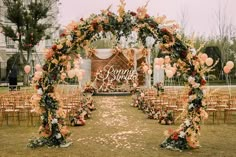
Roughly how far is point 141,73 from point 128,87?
2357 mm

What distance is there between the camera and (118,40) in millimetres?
11344

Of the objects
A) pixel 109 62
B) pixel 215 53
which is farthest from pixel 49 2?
pixel 215 53

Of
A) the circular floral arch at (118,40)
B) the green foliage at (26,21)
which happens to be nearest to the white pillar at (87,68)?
the green foliage at (26,21)

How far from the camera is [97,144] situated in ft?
37.8

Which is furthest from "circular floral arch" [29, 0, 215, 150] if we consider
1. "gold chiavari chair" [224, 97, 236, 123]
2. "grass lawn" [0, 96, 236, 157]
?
"gold chiavari chair" [224, 97, 236, 123]

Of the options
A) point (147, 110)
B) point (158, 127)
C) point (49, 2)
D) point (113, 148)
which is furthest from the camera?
point (49, 2)

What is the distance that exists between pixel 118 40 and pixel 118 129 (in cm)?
390

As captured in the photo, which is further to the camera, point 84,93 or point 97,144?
point 84,93

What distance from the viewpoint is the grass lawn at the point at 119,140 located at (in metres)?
10.4

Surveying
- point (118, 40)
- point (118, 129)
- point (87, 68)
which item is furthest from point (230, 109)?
point (87, 68)

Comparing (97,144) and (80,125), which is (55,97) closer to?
(97,144)

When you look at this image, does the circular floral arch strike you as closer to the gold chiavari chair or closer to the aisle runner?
the aisle runner

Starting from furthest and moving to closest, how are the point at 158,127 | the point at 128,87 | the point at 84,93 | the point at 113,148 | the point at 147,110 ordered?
the point at 128,87 < the point at 84,93 < the point at 147,110 < the point at 158,127 < the point at 113,148

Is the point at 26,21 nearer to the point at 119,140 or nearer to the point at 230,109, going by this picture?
the point at 230,109
